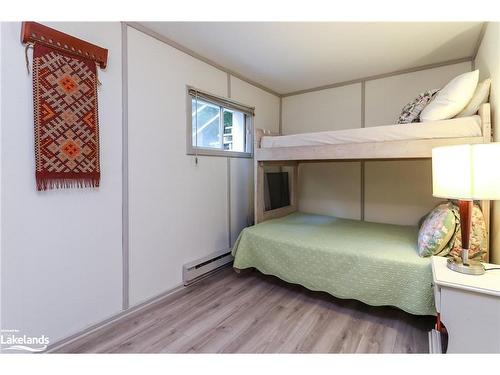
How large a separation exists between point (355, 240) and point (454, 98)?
4.06 ft

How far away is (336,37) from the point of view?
2051mm

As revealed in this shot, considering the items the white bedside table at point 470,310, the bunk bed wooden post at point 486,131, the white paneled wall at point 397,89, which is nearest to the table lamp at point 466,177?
the white bedside table at point 470,310

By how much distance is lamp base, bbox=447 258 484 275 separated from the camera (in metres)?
1.28

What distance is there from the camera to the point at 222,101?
2.66 meters

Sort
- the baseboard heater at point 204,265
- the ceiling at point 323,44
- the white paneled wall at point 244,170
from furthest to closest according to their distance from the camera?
the white paneled wall at point 244,170, the baseboard heater at point 204,265, the ceiling at point 323,44

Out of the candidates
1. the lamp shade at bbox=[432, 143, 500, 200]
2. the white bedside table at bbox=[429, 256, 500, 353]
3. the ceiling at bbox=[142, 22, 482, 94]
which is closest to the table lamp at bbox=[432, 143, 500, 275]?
the lamp shade at bbox=[432, 143, 500, 200]

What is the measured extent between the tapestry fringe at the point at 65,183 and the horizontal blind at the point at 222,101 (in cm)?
117

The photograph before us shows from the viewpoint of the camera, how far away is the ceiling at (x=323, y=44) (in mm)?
1896

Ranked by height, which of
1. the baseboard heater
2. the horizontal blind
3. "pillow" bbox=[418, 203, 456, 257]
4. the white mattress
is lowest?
the baseboard heater

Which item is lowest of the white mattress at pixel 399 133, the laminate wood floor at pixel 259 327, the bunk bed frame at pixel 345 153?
the laminate wood floor at pixel 259 327

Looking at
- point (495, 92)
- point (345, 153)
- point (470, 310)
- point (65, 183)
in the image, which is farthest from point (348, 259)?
point (65, 183)

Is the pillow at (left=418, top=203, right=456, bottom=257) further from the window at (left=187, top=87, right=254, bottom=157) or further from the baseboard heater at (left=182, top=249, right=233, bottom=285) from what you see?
the window at (left=187, top=87, right=254, bottom=157)

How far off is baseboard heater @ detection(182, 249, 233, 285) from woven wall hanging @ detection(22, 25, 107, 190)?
3.66 ft

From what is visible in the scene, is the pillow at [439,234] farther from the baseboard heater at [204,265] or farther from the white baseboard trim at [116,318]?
the white baseboard trim at [116,318]
